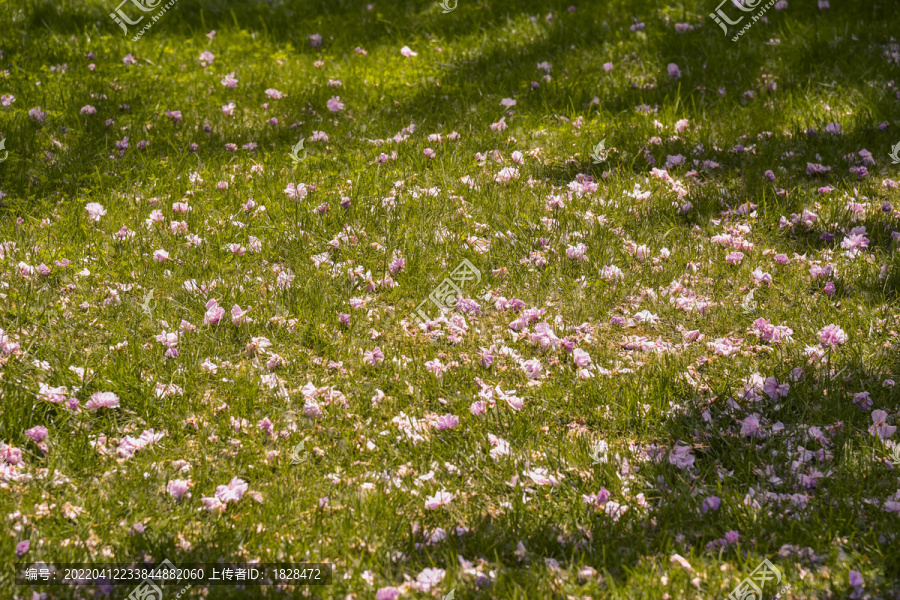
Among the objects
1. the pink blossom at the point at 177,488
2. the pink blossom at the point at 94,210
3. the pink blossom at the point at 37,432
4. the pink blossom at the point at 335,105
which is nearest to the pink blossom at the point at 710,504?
the pink blossom at the point at 177,488

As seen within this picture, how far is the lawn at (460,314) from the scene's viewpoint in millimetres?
2900

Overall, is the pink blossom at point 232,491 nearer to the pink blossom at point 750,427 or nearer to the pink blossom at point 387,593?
the pink blossom at point 387,593

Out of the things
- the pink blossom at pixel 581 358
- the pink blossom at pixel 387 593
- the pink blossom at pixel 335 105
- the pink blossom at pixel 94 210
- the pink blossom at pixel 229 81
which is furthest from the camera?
the pink blossom at pixel 229 81

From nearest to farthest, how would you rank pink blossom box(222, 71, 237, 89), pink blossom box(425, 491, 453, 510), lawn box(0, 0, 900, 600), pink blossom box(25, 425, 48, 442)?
lawn box(0, 0, 900, 600), pink blossom box(425, 491, 453, 510), pink blossom box(25, 425, 48, 442), pink blossom box(222, 71, 237, 89)

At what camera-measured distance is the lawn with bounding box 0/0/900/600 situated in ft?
9.52

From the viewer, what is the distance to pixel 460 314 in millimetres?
4160

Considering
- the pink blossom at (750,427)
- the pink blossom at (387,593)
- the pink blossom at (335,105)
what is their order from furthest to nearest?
1. the pink blossom at (335,105)
2. the pink blossom at (750,427)
3. the pink blossom at (387,593)

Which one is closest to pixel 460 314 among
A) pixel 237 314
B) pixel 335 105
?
pixel 237 314

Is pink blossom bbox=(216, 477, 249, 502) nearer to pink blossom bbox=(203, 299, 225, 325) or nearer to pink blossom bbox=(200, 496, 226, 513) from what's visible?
pink blossom bbox=(200, 496, 226, 513)

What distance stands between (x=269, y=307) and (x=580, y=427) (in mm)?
1736

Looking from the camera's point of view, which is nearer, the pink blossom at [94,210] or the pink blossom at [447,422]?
the pink blossom at [447,422]

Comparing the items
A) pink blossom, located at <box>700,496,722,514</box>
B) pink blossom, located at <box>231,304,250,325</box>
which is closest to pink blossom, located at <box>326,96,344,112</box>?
pink blossom, located at <box>231,304,250,325</box>

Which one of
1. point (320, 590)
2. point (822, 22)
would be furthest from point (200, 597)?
point (822, 22)

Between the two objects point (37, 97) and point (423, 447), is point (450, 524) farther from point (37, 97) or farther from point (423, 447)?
point (37, 97)
